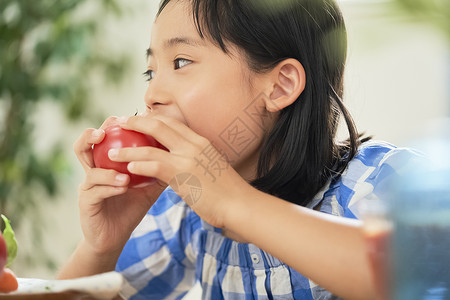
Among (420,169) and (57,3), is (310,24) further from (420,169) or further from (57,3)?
(57,3)

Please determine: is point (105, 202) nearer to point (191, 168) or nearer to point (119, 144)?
point (119, 144)

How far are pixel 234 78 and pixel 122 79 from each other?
179 cm

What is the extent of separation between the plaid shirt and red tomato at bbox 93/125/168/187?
0.28m

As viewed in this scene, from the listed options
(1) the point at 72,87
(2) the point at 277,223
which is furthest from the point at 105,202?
(1) the point at 72,87

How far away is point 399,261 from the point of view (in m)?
0.36

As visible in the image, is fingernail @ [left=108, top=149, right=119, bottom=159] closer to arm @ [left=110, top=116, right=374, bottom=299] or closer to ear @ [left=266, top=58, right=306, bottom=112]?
arm @ [left=110, top=116, right=374, bottom=299]

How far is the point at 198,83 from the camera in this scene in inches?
38.1

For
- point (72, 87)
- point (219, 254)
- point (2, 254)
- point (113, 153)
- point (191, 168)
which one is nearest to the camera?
point (2, 254)

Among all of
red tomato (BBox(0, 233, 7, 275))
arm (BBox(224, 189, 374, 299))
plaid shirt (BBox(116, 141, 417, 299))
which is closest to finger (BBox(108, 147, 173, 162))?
arm (BBox(224, 189, 374, 299))

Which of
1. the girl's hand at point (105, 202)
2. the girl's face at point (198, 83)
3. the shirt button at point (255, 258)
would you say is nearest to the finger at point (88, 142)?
the girl's hand at point (105, 202)

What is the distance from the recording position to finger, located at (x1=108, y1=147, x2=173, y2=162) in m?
0.76

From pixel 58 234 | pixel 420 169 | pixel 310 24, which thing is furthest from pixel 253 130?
pixel 58 234

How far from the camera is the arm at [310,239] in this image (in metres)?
0.58

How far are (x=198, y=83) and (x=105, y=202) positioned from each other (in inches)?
11.8
